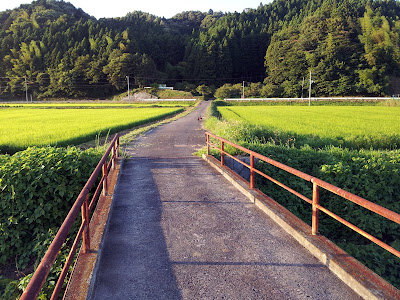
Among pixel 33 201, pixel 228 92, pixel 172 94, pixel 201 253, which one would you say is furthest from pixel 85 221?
pixel 228 92

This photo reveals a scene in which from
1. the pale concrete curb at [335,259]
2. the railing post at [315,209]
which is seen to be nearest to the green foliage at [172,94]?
the pale concrete curb at [335,259]

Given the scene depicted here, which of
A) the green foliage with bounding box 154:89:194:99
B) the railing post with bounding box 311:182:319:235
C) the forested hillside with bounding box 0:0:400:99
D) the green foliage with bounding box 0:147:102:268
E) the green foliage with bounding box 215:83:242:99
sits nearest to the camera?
the railing post with bounding box 311:182:319:235

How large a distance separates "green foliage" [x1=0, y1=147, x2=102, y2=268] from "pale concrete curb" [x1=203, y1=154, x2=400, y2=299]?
3.46m

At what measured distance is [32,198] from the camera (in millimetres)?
5207

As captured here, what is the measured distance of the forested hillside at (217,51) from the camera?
6875 cm

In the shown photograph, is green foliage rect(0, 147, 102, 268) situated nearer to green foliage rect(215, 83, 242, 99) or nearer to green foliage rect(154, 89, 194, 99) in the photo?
green foliage rect(154, 89, 194, 99)

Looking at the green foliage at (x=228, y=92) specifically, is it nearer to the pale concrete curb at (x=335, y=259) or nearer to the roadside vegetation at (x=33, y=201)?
the roadside vegetation at (x=33, y=201)

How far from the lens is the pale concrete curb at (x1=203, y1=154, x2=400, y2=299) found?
2451mm

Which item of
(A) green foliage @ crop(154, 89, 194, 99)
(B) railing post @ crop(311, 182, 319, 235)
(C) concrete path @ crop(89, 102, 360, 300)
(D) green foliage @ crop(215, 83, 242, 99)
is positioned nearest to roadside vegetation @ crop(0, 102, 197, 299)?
(C) concrete path @ crop(89, 102, 360, 300)

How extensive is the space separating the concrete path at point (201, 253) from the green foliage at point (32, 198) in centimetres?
103

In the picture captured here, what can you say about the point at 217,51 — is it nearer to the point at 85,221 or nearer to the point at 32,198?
the point at 32,198

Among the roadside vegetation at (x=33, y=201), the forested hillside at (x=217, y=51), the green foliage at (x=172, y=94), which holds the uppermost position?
the forested hillside at (x=217, y=51)

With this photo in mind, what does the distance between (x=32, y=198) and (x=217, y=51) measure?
93.7 m

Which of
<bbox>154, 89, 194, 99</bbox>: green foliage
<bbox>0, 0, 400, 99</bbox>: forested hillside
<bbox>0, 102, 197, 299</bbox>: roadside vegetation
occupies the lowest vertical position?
<bbox>0, 102, 197, 299</bbox>: roadside vegetation
